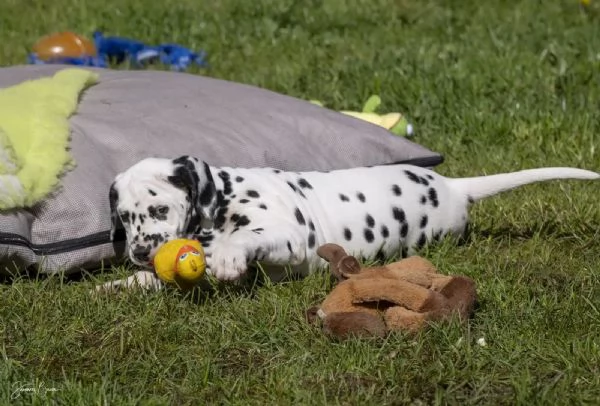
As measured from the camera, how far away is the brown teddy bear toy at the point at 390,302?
4254 mm

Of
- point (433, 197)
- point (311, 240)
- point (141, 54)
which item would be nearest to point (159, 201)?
point (311, 240)

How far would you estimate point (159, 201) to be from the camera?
15.8 ft

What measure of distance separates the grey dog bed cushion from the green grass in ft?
0.70

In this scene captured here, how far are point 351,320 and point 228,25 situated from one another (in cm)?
675

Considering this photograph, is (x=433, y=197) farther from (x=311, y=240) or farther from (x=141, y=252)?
(x=141, y=252)

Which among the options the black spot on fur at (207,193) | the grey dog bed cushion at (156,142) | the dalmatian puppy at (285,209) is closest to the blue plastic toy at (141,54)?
the grey dog bed cushion at (156,142)

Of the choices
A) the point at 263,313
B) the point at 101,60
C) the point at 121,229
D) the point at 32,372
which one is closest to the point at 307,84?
the point at 101,60

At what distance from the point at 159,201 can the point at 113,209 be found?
33 centimetres

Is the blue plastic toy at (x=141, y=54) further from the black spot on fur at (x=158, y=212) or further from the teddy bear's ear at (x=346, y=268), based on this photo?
the teddy bear's ear at (x=346, y=268)

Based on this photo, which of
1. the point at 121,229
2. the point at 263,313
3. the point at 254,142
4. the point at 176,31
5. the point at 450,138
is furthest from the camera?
the point at 176,31

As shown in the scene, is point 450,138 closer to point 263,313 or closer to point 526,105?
point 526,105

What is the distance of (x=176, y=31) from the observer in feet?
33.8

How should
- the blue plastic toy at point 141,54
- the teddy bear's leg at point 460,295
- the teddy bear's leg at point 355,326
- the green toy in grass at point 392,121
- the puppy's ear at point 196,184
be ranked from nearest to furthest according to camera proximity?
the teddy bear's leg at point 355,326 < the teddy bear's leg at point 460,295 < the puppy's ear at point 196,184 < the green toy in grass at point 392,121 < the blue plastic toy at point 141,54

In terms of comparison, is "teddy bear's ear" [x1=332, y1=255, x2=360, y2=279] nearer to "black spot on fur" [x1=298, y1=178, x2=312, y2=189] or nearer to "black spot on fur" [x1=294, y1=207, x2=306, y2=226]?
"black spot on fur" [x1=294, y1=207, x2=306, y2=226]
